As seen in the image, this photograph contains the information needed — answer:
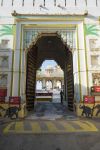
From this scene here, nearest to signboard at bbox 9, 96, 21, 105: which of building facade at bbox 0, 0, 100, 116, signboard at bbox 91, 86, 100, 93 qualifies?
building facade at bbox 0, 0, 100, 116

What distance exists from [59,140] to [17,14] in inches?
380

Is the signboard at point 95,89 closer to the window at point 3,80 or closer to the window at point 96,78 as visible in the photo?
the window at point 96,78

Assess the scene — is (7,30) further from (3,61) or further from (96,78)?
(96,78)

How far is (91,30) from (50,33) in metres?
2.96

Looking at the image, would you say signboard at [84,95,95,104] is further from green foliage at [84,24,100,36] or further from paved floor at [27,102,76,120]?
green foliage at [84,24,100,36]

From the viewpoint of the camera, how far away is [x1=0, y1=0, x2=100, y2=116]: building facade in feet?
40.5

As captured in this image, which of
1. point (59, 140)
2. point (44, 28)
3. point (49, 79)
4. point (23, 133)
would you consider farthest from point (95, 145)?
point (49, 79)

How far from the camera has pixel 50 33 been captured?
13.2 meters

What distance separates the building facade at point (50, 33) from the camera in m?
12.3

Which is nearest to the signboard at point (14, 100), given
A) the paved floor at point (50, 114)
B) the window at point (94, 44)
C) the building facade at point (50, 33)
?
the building facade at point (50, 33)

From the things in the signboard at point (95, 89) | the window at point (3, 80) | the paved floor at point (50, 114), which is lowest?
the paved floor at point (50, 114)

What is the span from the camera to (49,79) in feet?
197

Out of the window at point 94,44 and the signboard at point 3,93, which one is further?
the window at point 94,44

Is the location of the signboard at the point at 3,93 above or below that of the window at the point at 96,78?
below
